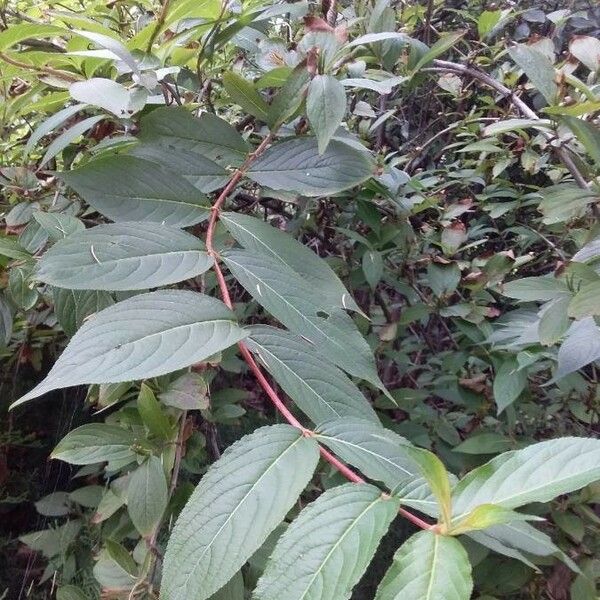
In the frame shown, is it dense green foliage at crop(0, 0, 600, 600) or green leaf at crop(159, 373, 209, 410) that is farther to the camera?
green leaf at crop(159, 373, 209, 410)

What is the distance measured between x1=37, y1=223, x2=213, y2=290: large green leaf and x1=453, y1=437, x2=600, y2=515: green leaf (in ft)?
0.87

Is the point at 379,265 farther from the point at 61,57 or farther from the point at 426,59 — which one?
the point at 61,57

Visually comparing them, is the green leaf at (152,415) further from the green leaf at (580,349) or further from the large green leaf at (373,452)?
the green leaf at (580,349)

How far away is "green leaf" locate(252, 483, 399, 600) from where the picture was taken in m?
0.29

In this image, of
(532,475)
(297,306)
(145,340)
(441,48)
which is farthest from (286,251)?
(441,48)

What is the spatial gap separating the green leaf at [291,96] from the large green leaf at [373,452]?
37 cm

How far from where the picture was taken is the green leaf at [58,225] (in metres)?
0.63

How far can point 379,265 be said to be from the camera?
2.98 ft

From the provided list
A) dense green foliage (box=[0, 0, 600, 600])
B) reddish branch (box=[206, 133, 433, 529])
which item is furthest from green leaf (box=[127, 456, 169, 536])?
reddish branch (box=[206, 133, 433, 529])

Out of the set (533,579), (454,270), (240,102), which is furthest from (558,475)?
(533,579)

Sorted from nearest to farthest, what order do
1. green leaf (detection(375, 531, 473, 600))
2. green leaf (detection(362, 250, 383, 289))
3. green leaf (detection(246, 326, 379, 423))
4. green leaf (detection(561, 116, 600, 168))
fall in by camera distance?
green leaf (detection(375, 531, 473, 600)), green leaf (detection(246, 326, 379, 423)), green leaf (detection(561, 116, 600, 168)), green leaf (detection(362, 250, 383, 289))

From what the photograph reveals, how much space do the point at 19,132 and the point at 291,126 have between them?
0.60 meters

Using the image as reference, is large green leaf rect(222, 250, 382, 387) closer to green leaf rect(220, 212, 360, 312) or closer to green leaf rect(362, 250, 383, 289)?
green leaf rect(220, 212, 360, 312)

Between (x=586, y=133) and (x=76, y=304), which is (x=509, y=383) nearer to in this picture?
(x=586, y=133)
